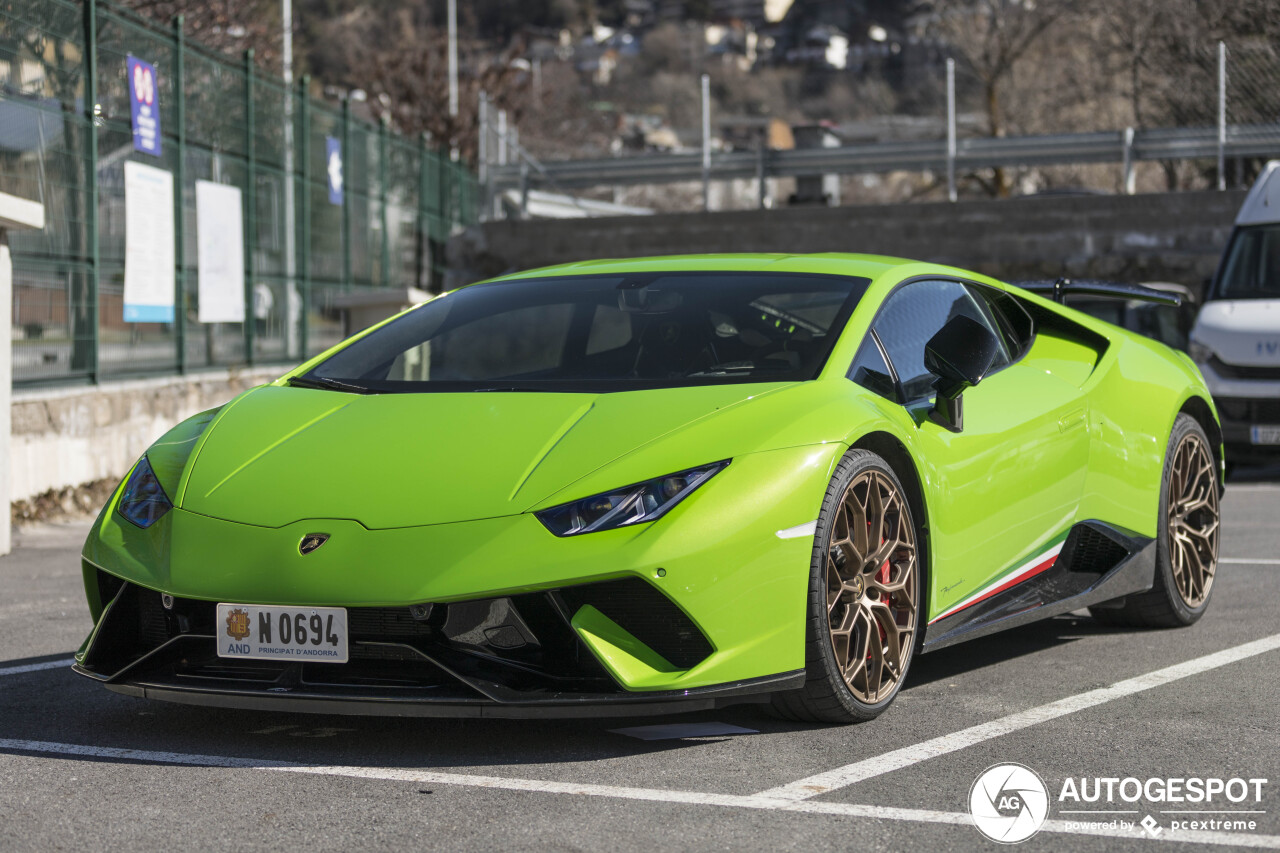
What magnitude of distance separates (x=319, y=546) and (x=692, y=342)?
4.63 feet

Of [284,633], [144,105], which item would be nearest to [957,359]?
[284,633]

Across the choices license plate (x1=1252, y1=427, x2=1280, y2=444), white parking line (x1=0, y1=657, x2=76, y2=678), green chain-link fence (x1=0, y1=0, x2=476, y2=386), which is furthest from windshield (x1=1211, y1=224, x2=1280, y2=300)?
white parking line (x1=0, y1=657, x2=76, y2=678)

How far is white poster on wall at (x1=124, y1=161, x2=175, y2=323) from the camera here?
11.1 metres

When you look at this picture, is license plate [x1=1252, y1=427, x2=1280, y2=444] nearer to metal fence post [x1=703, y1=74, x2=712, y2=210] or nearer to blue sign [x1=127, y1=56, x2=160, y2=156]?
blue sign [x1=127, y1=56, x2=160, y2=156]

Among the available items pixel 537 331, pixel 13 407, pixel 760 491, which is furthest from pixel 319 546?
pixel 13 407

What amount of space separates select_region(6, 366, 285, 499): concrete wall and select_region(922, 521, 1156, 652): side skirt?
610 cm

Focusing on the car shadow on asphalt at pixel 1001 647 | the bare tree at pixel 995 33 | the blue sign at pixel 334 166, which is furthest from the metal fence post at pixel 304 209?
the bare tree at pixel 995 33

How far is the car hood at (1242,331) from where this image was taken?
38.1ft

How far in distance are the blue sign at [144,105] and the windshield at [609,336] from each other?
6601 millimetres

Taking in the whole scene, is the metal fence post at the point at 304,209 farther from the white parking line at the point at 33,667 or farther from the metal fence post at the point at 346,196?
the white parking line at the point at 33,667

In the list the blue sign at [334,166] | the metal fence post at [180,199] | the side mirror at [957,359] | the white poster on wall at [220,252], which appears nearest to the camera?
the side mirror at [957,359]

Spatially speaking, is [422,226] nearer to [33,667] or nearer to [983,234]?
[983,234]

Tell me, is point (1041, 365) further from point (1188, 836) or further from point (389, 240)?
point (389, 240)

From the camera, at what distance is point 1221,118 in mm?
20172
